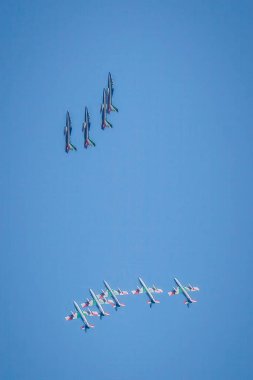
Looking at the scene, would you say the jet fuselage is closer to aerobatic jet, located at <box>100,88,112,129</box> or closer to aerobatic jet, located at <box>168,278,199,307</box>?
aerobatic jet, located at <box>168,278,199,307</box>

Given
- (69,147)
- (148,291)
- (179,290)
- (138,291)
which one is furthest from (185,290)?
(69,147)

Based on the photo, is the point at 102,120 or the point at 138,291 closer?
the point at 102,120

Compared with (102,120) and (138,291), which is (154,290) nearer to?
(138,291)

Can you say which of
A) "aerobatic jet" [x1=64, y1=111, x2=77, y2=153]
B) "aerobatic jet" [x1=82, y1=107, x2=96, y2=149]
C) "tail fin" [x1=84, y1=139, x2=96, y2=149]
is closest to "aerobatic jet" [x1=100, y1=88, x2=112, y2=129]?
"aerobatic jet" [x1=82, y1=107, x2=96, y2=149]

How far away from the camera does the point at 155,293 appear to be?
30.5 meters

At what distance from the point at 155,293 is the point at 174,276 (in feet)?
5.30

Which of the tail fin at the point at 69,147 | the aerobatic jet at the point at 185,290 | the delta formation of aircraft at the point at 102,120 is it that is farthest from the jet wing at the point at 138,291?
the tail fin at the point at 69,147

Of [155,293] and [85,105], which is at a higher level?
[85,105]

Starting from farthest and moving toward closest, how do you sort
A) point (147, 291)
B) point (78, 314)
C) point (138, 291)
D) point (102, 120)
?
point (147, 291) → point (138, 291) → point (102, 120) → point (78, 314)

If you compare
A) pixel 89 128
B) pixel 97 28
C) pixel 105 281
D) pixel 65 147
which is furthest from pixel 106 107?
pixel 105 281

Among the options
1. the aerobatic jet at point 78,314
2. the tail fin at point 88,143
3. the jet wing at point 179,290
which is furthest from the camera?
the jet wing at point 179,290

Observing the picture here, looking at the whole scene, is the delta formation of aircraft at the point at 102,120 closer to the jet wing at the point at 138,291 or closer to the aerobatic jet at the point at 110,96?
the aerobatic jet at the point at 110,96

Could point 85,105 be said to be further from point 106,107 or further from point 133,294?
point 133,294

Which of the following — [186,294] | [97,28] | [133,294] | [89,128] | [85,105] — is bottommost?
[186,294]
